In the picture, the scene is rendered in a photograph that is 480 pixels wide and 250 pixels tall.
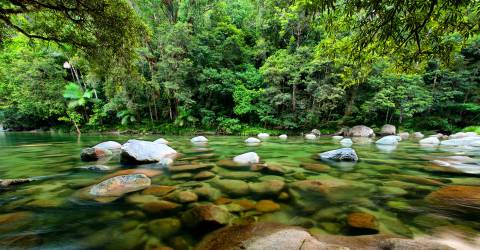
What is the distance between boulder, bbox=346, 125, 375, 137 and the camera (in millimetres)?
16484

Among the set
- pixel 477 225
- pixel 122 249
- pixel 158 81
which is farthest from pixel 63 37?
pixel 158 81

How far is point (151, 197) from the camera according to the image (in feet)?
10.1

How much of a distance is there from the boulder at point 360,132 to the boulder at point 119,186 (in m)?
16.4

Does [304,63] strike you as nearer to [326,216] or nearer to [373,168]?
[373,168]

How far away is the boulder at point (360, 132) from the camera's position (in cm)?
1648

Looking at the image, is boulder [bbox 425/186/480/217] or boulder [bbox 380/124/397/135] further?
boulder [bbox 380/124/397/135]

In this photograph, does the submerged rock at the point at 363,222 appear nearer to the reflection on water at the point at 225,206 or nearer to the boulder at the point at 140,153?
the reflection on water at the point at 225,206

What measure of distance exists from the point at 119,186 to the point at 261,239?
2.50 m

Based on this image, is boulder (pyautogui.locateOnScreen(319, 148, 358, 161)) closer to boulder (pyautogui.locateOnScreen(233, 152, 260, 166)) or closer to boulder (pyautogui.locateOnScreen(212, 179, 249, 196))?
boulder (pyautogui.locateOnScreen(233, 152, 260, 166))

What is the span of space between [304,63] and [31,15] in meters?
15.2

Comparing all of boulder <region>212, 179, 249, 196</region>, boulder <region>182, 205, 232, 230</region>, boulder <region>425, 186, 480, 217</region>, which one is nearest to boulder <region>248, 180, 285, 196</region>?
boulder <region>212, 179, 249, 196</region>

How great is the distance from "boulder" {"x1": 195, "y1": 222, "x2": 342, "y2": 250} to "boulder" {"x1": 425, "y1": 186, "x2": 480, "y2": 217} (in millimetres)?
2033

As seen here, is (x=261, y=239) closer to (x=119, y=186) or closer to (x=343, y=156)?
(x=119, y=186)

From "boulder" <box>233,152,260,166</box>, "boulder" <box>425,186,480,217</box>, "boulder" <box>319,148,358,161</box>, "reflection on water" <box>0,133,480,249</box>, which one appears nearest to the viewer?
"reflection on water" <box>0,133,480,249</box>
